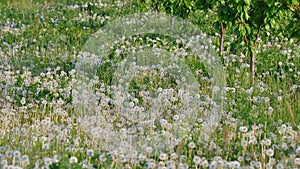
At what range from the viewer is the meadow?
573 cm

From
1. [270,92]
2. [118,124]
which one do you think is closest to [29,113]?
[118,124]

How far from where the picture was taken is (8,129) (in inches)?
269

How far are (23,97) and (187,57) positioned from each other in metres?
3.64

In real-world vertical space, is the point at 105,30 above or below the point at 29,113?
above

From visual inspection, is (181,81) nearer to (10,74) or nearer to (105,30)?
(10,74)

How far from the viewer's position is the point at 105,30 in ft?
45.3

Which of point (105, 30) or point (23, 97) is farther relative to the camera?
point (105, 30)

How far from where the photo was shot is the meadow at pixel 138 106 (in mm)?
5734

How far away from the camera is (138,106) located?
7957 mm

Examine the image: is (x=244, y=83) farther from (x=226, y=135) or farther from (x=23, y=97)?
(x=23, y=97)

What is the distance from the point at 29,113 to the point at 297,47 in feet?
18.7

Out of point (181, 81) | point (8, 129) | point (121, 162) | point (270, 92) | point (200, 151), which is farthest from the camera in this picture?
point (181, 81)

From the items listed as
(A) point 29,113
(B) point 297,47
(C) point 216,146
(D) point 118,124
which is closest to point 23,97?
(A) point 29,113

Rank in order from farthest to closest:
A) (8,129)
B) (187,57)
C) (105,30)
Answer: (105,30) → (187,57) → (8,129)
